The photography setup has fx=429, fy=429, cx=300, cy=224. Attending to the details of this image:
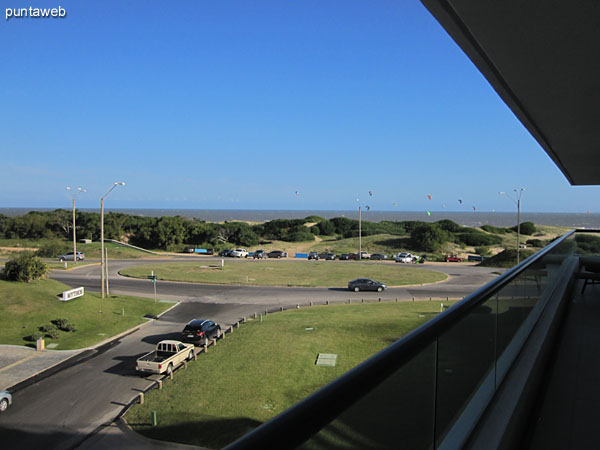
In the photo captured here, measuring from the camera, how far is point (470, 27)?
2.41 metres

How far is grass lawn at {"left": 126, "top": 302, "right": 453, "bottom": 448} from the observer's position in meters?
12.1

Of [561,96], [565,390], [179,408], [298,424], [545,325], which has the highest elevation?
[561,96]

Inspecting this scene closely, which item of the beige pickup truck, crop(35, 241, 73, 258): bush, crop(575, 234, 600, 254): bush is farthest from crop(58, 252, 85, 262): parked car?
crop(575, 234, 600, 254): bush

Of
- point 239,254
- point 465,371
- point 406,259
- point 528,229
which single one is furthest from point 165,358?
point 528,229

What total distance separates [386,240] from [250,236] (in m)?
21.4

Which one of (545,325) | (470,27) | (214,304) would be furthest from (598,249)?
(214,304)

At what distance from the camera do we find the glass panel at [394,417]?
40.4 inches

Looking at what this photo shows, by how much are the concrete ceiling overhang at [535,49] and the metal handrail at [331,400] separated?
1.70m

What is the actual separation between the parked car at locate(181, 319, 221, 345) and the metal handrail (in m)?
18.8

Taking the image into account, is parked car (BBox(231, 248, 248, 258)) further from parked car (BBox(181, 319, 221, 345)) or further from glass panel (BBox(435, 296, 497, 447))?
glass panel (BBox(435, 296, 497, 447))

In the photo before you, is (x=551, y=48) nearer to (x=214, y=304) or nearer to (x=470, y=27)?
(x=470, y=27)

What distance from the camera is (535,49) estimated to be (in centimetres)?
273

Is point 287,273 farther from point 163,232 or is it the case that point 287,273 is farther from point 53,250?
point 53,250

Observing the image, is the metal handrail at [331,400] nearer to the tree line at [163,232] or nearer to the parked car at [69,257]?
the parked car at [69,257]
